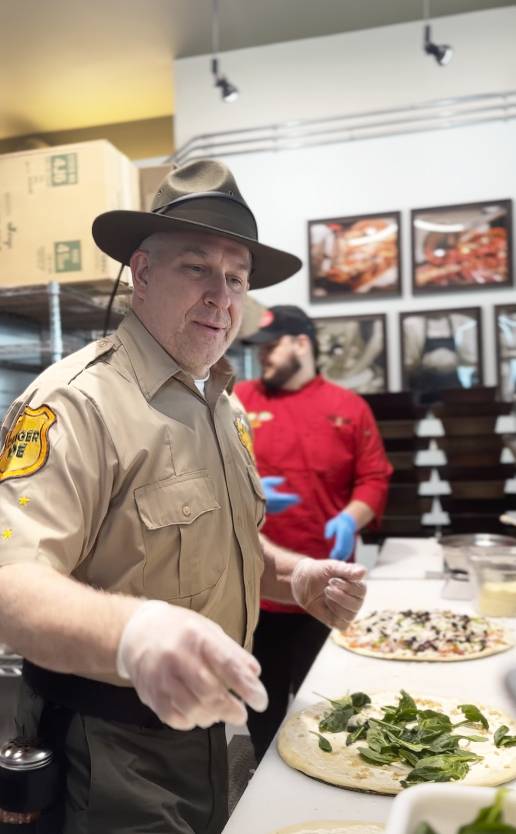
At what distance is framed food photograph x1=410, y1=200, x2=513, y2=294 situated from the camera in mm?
3859

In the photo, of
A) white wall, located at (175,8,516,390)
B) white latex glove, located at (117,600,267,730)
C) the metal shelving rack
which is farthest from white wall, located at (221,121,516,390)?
white latex glove, located at (117,600,267,730)

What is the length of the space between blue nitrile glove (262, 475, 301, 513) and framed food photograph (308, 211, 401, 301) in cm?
170

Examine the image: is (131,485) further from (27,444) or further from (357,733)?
(357,733)

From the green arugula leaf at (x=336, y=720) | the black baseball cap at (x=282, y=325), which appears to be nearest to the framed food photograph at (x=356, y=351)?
the black baseball cap at (x=282, y=325)

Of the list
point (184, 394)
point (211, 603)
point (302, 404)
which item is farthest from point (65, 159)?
point (211, 603)

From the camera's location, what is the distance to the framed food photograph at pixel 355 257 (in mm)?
4035

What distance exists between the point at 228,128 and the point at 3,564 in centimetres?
383

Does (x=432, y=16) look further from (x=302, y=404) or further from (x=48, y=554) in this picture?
(x=48, y=554)

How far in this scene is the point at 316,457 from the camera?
2.84 metres

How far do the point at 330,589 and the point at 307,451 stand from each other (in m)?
1.42

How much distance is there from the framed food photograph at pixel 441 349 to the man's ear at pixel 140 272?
2828mm

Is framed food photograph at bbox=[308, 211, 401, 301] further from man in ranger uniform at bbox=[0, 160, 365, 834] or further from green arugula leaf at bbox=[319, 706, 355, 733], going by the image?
green arugula leaf at bbox=[319, 706, 355, 733]

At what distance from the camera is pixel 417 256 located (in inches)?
157

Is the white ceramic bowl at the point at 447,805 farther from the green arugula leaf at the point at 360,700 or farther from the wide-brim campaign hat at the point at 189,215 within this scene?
the wide-brim campaign hat at the point at 189,215
